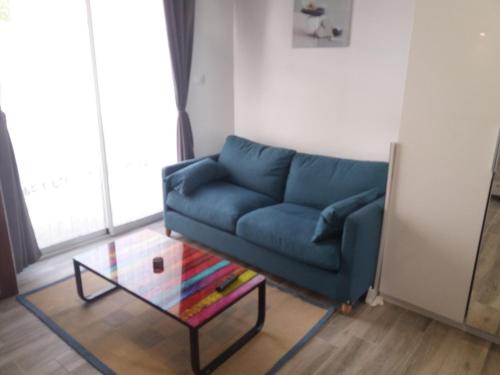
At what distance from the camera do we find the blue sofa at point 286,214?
232 centimetres

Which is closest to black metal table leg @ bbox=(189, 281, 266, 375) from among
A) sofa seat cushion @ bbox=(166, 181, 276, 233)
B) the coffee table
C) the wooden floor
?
the coffee table

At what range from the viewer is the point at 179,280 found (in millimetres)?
2102

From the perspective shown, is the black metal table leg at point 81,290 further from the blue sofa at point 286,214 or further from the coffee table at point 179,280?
the blue sofa at point 286,214

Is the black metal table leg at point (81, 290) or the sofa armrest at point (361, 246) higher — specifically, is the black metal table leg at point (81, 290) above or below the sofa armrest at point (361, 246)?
below

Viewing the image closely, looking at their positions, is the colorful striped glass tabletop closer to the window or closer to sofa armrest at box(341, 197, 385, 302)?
sofa armrest at box(341, 197, 385, 302)

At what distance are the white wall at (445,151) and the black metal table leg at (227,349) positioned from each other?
902mm

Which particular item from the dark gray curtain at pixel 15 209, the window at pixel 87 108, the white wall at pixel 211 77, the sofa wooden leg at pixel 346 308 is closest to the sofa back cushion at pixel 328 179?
the sofa wooden leg at pixel 346 308

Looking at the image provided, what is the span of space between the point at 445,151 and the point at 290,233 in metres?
1.05

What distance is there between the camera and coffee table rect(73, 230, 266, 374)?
72.9 inches

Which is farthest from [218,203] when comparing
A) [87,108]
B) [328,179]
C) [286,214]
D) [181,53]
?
[181,53]

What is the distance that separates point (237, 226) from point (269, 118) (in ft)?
4.54

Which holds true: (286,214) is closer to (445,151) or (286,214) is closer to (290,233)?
(290,233)

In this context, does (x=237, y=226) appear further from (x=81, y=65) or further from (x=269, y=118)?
(x=81, y=65)

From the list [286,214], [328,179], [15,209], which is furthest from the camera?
[328,179]
